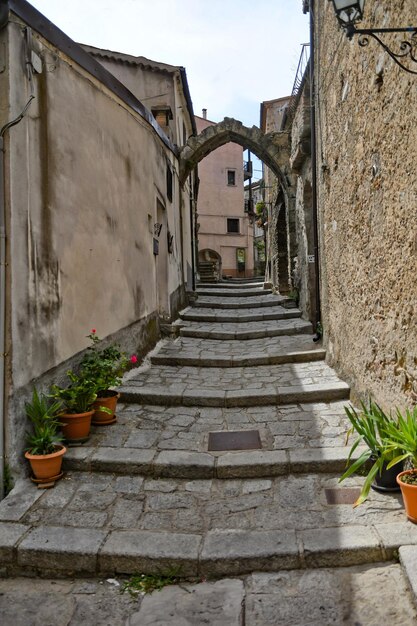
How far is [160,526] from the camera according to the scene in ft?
9.66

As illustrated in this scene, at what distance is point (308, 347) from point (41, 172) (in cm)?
432

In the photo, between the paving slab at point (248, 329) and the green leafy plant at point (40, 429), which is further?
the paving slab at point (248, 329)

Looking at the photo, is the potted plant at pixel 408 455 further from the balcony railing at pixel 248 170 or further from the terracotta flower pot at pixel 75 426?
the balcony railing at pixel 248 170

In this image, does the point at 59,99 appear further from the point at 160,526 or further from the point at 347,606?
the point at 347,606

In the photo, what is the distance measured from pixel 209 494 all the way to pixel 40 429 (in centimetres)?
129

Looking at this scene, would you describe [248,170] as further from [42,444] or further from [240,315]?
[42,444]

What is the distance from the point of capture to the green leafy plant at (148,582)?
2.55 m

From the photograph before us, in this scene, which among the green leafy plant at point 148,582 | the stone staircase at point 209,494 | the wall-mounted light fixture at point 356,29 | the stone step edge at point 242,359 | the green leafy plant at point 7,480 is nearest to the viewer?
the green leafy plant at point 148,582

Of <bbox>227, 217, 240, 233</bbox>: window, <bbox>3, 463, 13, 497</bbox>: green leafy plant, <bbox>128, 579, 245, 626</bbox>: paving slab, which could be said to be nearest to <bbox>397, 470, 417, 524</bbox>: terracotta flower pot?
<bbox>128, 579, 245, 626</bbox>: paving slab

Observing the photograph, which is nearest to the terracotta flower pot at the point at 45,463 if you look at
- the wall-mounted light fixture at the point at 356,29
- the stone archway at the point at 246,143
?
the wall-mounted light fixture at the point at 356,29

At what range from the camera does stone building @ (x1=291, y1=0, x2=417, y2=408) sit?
10.4 feet

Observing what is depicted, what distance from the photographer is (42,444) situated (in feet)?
11.1

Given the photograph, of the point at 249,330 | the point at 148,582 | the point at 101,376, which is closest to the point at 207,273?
the point at 249,330

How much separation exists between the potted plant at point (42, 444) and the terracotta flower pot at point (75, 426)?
0.30 metres
